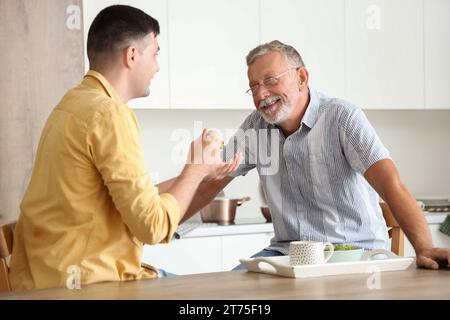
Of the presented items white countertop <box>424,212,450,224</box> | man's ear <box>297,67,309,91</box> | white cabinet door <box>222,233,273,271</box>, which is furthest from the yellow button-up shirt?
white countertop <box>424,212,450,224</box>

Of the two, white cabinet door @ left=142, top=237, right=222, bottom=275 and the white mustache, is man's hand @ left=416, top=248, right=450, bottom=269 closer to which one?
the white mustache

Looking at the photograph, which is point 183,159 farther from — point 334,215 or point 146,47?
point 146,47

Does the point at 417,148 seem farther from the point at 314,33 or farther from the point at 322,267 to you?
the point at 322,267

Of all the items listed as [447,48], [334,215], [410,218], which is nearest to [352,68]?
[447,48]

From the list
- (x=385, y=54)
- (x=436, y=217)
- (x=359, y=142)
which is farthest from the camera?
(x=385, y=54)

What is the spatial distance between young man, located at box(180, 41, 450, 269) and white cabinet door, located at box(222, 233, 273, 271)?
117 cm

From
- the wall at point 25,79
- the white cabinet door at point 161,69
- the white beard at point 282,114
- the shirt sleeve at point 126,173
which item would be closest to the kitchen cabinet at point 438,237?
the white cabinet door at point 161,69

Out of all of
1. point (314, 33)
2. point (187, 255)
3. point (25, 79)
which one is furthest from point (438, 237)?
point (25, 79)

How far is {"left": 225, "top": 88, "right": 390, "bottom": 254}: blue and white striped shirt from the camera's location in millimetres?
2859

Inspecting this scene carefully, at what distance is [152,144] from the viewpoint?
4719 millimetres

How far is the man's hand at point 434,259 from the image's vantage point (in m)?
2.17

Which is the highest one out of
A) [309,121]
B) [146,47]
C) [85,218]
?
[146,47]

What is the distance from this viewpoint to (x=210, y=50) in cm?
440
